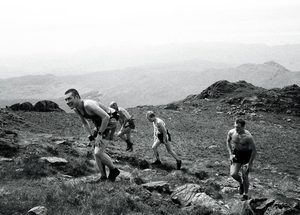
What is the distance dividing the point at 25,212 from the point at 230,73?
18997 cm

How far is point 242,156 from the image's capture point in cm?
996

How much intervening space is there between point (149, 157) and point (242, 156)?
18.9ft

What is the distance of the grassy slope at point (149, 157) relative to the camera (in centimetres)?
747

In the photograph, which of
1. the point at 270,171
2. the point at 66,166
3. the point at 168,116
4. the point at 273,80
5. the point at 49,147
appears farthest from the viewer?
the point at 273,80

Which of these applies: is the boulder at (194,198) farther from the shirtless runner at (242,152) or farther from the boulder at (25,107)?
the boulder at (25,107)

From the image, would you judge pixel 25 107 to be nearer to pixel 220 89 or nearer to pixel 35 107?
pixel 35 107

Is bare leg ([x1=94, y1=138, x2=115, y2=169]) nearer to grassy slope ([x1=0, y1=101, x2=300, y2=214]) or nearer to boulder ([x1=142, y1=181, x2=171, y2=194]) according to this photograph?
grassy slope ([x1=0, y1=101, x2=300, y2=214])

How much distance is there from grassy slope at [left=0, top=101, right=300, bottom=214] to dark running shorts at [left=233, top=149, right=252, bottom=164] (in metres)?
1.68

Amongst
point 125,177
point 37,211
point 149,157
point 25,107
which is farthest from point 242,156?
point 25,107

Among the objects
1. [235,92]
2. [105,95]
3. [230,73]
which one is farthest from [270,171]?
[230,73]

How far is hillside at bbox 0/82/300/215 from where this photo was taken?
7562 millimetres

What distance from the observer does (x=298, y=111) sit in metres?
36.6

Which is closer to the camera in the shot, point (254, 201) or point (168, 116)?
point (254, 201)

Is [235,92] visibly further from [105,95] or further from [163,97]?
[105,95]
